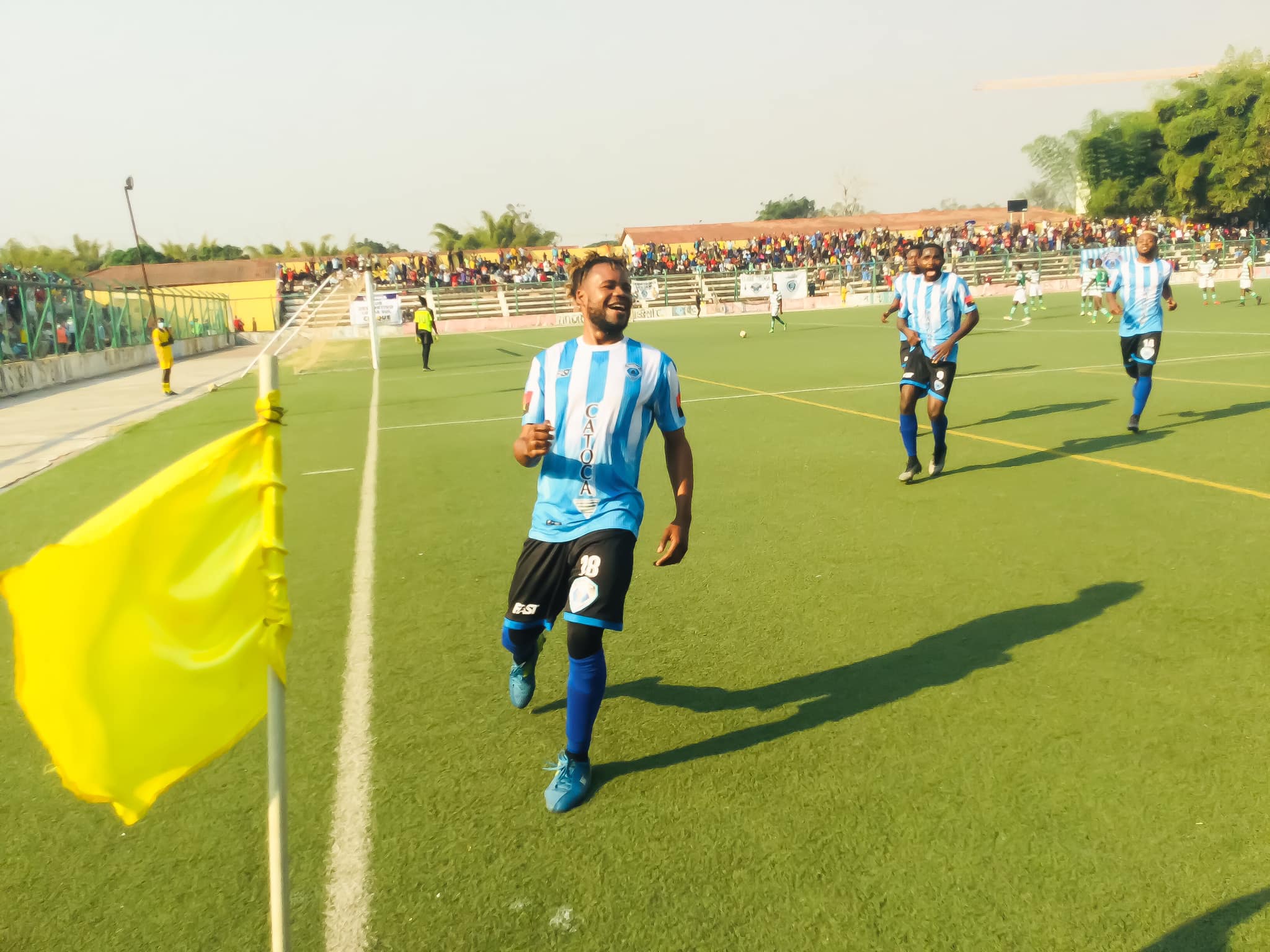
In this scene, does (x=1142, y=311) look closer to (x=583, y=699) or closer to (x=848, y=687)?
(x=848, y=687)

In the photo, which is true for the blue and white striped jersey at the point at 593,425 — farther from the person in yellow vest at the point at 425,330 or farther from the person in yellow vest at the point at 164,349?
the person in yellow vest at the point at 425,330

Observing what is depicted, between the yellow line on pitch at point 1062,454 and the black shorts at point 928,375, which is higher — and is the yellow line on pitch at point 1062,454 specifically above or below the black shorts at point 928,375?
below

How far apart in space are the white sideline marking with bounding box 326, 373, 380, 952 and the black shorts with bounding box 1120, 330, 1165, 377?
8.11 meters

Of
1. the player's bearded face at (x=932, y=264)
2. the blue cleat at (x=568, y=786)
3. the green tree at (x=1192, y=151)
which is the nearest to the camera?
the blue cleat at (x=568, y=786)

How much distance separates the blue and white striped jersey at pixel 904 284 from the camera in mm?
9008

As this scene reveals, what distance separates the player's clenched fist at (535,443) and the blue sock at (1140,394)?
340 inches

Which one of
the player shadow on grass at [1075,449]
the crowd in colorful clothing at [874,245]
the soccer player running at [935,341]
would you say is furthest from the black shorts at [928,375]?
the crowd in colorful clothing at [874,245]

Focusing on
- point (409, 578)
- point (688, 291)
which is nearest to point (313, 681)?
point (409, 578)

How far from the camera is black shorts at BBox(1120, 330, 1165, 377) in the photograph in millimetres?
10062

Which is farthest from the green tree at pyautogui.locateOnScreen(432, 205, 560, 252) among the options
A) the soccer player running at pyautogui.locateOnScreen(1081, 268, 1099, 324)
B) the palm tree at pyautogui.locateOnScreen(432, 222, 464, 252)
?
the soccer player running at pyautogui.locateOnScreen(1081, 268, 1099, 324)

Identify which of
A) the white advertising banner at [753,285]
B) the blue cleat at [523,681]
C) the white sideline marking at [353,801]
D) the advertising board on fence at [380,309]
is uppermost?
the white advertising banner at [753,285]

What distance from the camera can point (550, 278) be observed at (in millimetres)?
55031

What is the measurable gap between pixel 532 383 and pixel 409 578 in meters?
2.95

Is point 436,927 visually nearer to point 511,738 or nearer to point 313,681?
point 511,738
